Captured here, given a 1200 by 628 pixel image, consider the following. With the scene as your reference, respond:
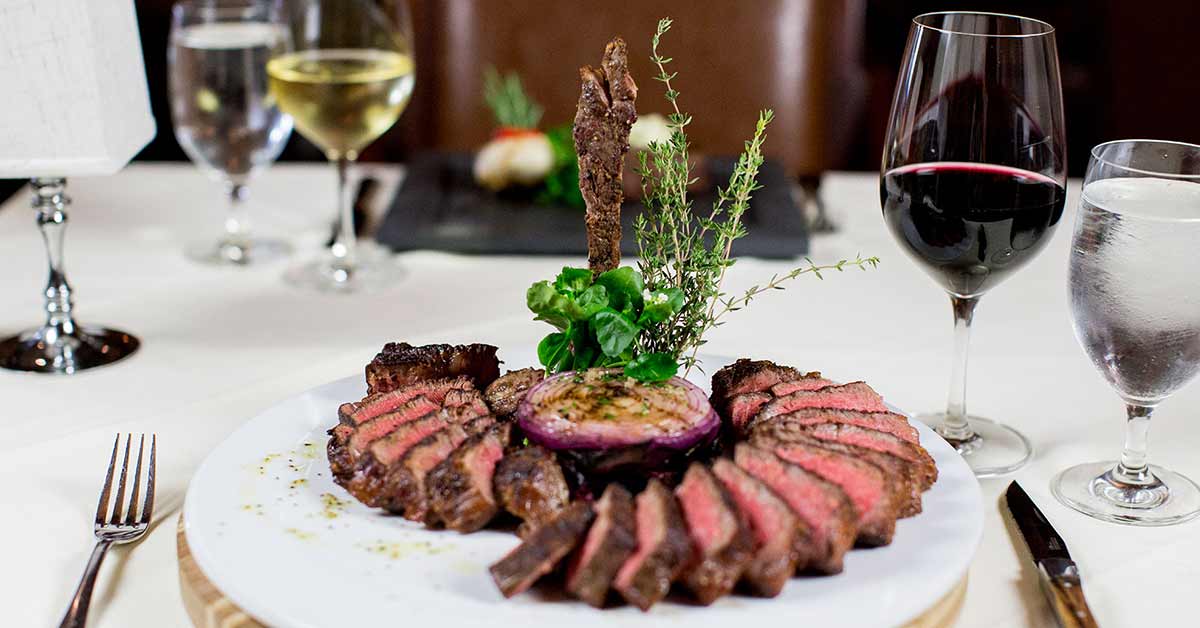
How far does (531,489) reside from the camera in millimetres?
1114

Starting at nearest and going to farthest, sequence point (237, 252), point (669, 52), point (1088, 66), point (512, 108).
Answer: point (237, 252) < point (512, 108) < point (669, 52) < point (1088, 66)

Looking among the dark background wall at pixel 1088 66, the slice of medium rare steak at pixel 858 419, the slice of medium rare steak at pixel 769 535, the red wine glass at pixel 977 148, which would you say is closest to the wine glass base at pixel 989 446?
the red wine glass at pixel 977 148

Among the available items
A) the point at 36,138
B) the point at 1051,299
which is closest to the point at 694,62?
the point at 1051,299

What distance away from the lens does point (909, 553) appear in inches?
42.7

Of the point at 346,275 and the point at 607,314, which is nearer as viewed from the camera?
the point at 607,314

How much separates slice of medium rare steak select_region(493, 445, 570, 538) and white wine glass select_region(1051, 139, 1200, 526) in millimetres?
583

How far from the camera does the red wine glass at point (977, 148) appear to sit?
4.45ft

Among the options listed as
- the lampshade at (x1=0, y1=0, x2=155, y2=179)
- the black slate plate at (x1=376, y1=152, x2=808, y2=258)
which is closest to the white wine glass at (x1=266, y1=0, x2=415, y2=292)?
the black slate plate at (x1=376, y1=152, x2=808, y2=258)

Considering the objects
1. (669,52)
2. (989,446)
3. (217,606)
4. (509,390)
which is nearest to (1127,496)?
(989,446)

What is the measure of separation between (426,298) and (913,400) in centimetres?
79

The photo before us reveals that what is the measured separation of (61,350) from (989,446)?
1235 millimetres

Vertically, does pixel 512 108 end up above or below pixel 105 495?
above

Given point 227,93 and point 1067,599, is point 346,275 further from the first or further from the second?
point 1067,599

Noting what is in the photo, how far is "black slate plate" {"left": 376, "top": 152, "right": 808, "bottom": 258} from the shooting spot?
2.19 meters
